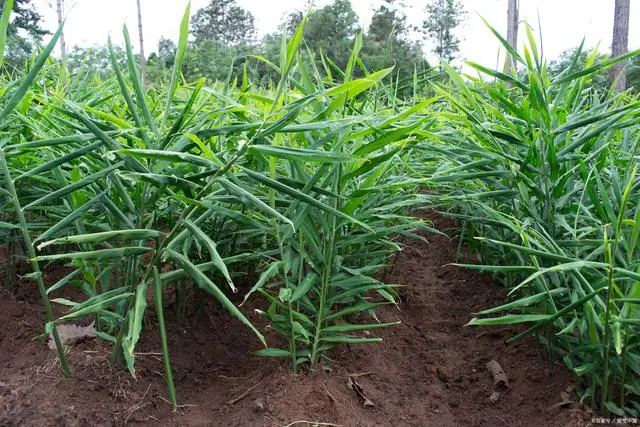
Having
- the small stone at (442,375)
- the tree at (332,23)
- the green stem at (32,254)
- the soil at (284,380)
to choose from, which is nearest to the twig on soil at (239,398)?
the soil at (284,380)

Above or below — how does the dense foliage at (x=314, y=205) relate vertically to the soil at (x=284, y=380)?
above

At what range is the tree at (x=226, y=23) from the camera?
49.1 m

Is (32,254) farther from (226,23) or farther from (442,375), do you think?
(226,23)

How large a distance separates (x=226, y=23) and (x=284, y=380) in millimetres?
52381

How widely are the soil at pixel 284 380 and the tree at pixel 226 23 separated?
48.7 m

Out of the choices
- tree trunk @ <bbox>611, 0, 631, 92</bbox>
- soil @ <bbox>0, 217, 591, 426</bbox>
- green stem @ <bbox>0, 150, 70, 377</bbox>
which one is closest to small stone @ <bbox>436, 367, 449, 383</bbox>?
soil @ <bbox>0, 217, 591, 426</bbox>

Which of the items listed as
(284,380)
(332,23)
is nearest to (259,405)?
(284,380)

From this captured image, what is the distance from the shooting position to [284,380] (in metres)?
1.57

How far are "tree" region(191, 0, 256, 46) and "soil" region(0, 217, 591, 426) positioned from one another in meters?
48.7

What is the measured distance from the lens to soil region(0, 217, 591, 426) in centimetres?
152

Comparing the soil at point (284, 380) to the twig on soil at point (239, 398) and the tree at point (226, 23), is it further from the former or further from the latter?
the tree at point (226, 23)

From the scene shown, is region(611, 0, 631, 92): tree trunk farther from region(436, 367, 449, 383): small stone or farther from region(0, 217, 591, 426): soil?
region(436, 367, 449, 383): small stone

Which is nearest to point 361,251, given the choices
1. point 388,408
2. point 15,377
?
point 388,408

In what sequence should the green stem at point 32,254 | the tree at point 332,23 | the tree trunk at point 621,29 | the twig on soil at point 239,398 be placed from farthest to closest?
the tree at point 332,23
the tree trunk at point 621,29
the twig on soil at point 239,398
the green stem at point 32,254
